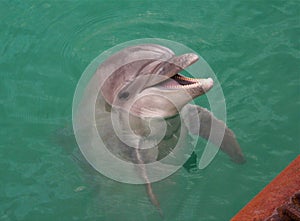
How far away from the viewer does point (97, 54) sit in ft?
26.7

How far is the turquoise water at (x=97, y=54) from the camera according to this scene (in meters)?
6.22

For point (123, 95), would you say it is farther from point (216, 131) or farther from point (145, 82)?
point (216, 131)

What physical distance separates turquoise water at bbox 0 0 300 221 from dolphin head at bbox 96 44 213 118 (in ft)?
3.93

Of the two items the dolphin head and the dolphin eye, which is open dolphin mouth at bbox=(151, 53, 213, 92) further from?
the dolphin eye

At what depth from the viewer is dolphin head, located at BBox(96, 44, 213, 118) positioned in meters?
5.40

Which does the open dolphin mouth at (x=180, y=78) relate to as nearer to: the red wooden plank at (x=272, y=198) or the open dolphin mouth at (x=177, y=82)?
the open dolphin mouth at (x=177, y=82)

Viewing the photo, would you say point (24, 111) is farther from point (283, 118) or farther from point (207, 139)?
point (283, 118)

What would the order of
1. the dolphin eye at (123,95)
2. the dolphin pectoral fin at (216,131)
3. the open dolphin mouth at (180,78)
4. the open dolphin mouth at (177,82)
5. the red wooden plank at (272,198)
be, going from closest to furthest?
the red wooden plank at (272,198) < the open dolphin mouth at (180,78) < the open dolphin mouth at (177,82) < the dolphin eye at (123,95) < the dolphin pectoral fin at (216,131)

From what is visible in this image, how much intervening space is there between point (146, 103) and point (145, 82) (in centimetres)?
26

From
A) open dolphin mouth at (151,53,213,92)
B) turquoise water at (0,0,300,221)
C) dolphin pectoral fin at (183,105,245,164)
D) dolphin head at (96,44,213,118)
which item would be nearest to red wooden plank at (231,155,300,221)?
open dolphin mouth at (151,53,213,92)

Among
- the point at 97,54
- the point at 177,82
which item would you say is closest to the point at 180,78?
the point at 177,82

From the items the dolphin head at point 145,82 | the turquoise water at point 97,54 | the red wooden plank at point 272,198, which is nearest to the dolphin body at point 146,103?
the dolphin head at point 145,82

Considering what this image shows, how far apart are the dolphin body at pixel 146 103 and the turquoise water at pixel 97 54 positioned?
0.50 meters

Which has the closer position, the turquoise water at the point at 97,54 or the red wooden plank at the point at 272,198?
the red wooden plank at the point at 272,198
